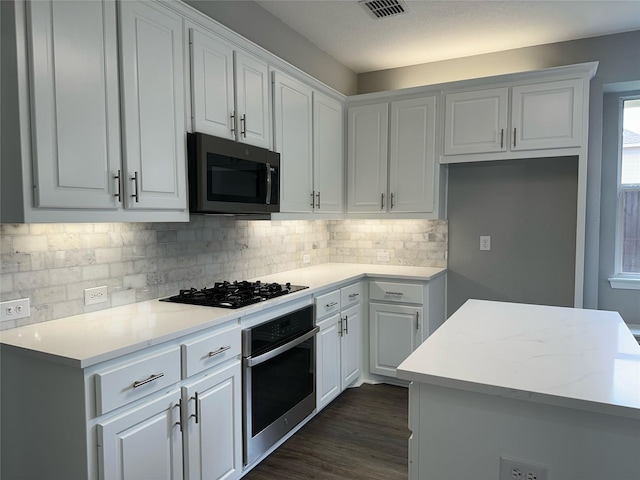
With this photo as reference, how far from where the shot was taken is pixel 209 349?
201 cm

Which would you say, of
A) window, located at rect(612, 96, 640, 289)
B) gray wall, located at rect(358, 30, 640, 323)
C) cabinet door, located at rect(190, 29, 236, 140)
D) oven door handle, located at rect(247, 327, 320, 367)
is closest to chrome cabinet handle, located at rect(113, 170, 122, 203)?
cabinet door, located at rect(190, 29, 236, 140)

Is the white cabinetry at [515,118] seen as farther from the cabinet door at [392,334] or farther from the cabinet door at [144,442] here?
the cabinet door at [144,442]

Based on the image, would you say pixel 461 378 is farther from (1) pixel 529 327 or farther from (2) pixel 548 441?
(1) pixel 529 327

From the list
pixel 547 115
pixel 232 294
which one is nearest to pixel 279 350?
pixel 232 294

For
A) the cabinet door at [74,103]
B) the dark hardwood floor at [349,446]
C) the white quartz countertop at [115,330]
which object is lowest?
the dark hardwood floor at [349,446]

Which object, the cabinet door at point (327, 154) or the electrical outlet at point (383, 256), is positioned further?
the electrical outlet at point (383, 256)

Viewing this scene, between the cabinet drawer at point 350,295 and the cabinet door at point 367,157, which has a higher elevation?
the cabinet door at point 367,157

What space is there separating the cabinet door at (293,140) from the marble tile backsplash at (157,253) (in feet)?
1.20

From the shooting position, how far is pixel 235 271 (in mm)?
3082

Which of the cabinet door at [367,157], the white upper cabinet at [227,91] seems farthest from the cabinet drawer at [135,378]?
the cabinet door at [367,157]

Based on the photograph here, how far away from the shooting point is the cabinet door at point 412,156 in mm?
3652

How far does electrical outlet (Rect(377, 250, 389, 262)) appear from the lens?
165 inches

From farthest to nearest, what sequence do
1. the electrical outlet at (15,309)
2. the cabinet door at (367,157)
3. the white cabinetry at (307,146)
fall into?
the cabinet door at (367,157) < the white cabinetry at (307,146) < the electrical outlet at (15,309)

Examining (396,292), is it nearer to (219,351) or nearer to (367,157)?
(367,157)
